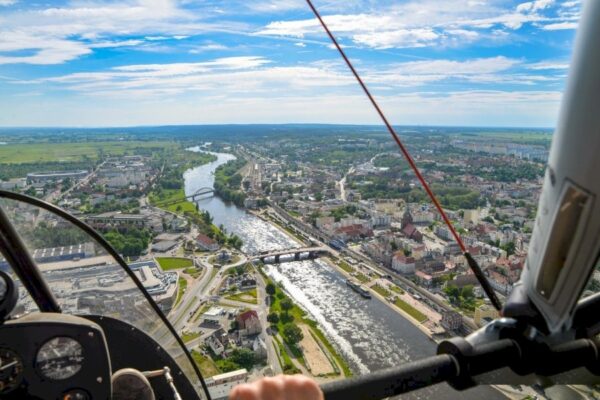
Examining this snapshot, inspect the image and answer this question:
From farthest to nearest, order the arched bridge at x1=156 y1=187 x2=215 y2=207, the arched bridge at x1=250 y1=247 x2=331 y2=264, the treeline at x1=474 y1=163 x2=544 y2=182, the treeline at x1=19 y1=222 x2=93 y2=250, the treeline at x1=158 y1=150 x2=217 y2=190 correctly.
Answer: the treeline at x1=474 y1=163 x2=544 y2=182 < the treeline at x1=158 y1=150 x2=217 y2=190 < the arched bridge at x1=156 y1=187 x2=215 y2=207 < the arched bridge at x1=250 y1=247 x2=331 y2=264 < the treeline at x1=19 y1=222 x2=93 y2=250

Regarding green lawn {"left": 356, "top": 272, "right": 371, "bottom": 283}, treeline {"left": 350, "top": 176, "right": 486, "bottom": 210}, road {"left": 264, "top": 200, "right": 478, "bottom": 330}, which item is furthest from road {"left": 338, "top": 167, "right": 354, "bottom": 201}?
green lawn {"left": 356, "top": 272, "right": 371, "bottom": 283}

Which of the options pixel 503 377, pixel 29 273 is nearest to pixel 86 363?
pixel 29 273

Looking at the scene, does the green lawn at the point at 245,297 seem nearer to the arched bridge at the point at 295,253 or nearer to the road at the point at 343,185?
the arched bridge at the point at 295,253

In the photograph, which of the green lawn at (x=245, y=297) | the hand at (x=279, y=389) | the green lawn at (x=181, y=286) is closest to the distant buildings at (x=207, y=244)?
the green lawn at (x=181, y=286)

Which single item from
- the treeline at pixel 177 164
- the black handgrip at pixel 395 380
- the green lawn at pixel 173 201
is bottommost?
the green lawn at pixel 173 201

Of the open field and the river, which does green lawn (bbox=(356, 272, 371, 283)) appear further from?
the open field

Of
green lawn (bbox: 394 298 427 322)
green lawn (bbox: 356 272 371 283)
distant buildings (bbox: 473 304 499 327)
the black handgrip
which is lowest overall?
green lawn (bbox: 394 298 427 322)

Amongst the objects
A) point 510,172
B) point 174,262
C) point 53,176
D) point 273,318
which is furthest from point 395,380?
point 510,172
